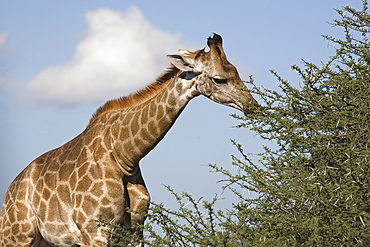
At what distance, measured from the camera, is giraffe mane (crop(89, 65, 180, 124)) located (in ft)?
30.2

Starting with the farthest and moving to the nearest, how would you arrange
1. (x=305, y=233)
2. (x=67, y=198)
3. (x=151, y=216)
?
(x=67, y=198) < (x=151, y=216) < (x=305, y=233)

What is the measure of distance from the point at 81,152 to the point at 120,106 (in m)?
0.99

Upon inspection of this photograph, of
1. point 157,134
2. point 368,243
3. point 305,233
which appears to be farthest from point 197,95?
point 368,243

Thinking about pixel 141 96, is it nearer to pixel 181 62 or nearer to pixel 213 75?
pixel 181 62

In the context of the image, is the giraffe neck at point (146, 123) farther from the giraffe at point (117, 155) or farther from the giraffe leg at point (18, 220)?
the giraffe leg at point (18, 220)

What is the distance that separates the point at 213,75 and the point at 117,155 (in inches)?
76.2

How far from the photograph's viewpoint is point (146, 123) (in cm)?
893

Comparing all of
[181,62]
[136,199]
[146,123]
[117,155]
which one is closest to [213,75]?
[181,62]

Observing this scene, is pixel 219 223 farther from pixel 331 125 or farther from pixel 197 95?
pixel 197 95

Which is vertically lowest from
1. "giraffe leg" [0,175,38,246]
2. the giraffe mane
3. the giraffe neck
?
"giraffe leg" [0,175,38,246]

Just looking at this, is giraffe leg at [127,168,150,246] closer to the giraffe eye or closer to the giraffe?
the giraffe

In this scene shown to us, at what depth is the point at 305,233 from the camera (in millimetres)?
6508

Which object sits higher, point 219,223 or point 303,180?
point 303,180

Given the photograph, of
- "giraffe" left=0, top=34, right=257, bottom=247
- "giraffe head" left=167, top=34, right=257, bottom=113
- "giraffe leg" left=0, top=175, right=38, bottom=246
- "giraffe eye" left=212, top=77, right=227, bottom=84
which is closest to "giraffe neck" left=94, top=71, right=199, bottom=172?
"giraffe" left=0, top=34, right=257, bottom=247
